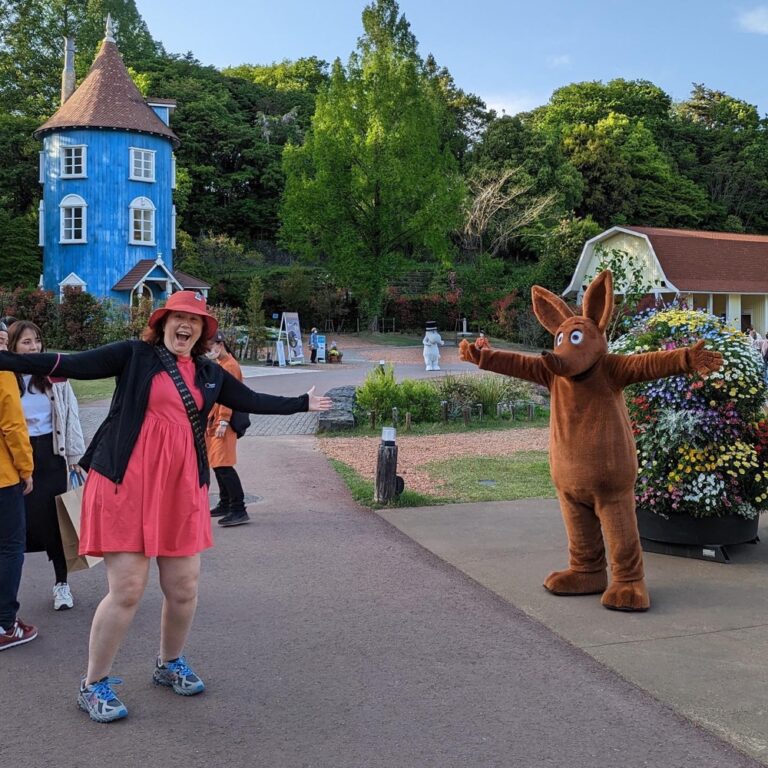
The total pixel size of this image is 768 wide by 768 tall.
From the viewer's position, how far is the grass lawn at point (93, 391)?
18500 millimetres

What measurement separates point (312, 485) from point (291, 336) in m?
19.7

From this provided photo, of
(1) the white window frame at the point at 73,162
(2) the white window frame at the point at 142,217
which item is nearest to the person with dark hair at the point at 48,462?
(2) the white window frame at the point at 142,217

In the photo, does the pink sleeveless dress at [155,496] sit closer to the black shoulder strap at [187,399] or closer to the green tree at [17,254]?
the black shoulder strap at [187,399]

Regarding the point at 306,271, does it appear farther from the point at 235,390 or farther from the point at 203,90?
the point at 235,390

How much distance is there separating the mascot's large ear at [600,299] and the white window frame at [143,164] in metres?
33.7

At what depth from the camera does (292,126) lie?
52.2m

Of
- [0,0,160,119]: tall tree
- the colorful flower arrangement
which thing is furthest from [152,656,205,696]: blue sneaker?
[0,0,160,119]: tall tree

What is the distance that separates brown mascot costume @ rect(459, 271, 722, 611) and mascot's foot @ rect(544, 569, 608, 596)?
1 centimetres

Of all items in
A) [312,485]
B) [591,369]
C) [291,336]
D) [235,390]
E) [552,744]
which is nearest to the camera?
[552,744]

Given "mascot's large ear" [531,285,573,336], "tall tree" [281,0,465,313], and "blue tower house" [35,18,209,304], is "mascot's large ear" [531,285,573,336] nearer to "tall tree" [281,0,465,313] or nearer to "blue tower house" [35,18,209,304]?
"blue tower house" [35,18,209,304]

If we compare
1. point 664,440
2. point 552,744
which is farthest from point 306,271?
point 552,744

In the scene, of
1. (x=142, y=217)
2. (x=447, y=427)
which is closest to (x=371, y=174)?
(x=142, y=217)

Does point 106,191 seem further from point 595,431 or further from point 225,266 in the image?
point 595,431

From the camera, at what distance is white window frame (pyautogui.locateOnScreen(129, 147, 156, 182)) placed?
3572 centimetres
